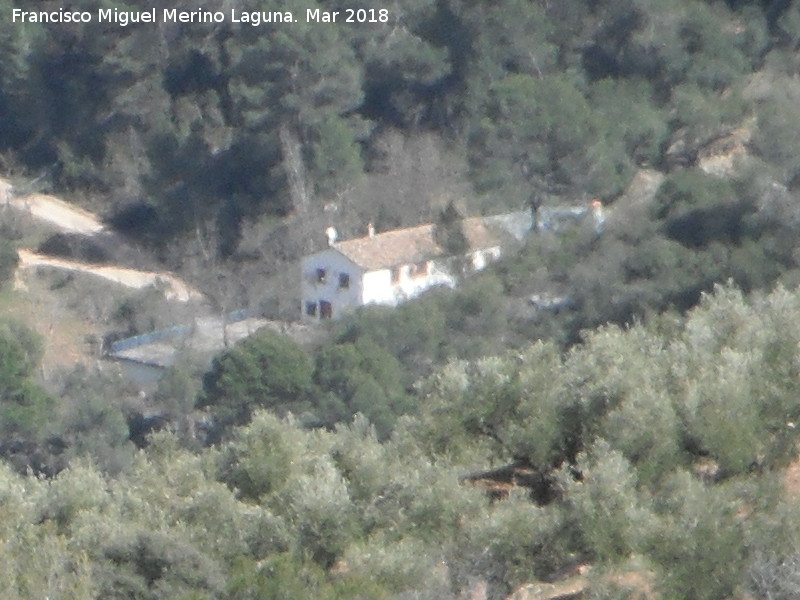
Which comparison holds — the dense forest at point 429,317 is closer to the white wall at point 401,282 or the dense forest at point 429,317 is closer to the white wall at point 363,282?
the white wall at point 363,282

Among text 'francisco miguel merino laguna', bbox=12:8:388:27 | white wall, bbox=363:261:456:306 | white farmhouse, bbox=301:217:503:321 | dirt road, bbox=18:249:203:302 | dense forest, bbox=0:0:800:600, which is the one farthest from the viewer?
text 'francisco miguel merino laguna', bbox=12:8:388:27

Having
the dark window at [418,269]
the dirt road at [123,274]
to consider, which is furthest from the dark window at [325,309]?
the dirt road at [123,274]

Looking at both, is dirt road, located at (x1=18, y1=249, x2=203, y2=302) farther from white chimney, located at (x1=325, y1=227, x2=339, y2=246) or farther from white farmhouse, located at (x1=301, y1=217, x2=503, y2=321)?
white farmhouse, located at (x1=301, y1=217, x2=503, y2=321)

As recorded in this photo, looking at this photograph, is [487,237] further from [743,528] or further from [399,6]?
[743,528]

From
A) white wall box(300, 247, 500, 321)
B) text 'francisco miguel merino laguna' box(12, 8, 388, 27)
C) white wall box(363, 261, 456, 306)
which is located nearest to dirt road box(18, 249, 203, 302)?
white wall box(300, 247, 500, 321)

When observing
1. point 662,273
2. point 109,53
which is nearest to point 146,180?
point 109,53

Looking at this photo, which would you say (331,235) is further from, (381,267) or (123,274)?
(123,274)
